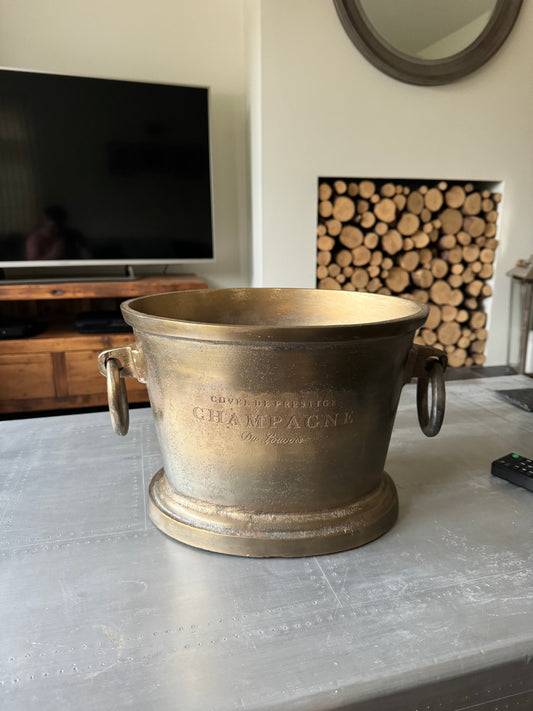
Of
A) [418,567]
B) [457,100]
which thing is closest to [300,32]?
[457,100]

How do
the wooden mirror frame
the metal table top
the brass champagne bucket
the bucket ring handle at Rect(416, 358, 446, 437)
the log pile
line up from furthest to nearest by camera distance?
1. the log pile
2. the wooden mirror frame
3. the bucket ring handle at Rect(416, 358, 446, 437)
4. the brass champagne bucket
5. the metal table top

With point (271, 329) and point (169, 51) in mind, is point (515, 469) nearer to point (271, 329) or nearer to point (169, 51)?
point (271, 329)

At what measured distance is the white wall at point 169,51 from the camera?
2.42m

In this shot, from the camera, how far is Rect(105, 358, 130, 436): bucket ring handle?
1.97 feet

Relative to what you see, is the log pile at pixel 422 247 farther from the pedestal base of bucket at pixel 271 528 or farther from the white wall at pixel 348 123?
the pedestal base of bucket at pixel 271 528

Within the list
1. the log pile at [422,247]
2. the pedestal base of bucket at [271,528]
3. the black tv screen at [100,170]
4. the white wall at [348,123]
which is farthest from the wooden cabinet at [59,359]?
the pedestal base of bucket at [271,528]

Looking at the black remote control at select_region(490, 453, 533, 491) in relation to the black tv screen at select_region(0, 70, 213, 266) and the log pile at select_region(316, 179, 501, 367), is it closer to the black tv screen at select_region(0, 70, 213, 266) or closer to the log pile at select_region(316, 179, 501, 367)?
the log pile at select_region(316, 179, 501, 367)

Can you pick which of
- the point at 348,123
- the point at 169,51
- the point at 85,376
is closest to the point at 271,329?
the point at 85,376

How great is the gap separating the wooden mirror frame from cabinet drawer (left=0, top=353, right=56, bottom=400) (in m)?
1.96

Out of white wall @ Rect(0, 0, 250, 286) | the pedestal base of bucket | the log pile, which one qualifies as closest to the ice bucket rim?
the pedestal base of bucket

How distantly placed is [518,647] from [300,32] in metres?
2.38

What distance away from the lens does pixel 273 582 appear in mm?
531

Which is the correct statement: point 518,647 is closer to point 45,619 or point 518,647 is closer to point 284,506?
point 284,506

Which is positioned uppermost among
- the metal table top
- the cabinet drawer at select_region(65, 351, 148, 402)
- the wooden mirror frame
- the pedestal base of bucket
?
the wooden mirror frame
